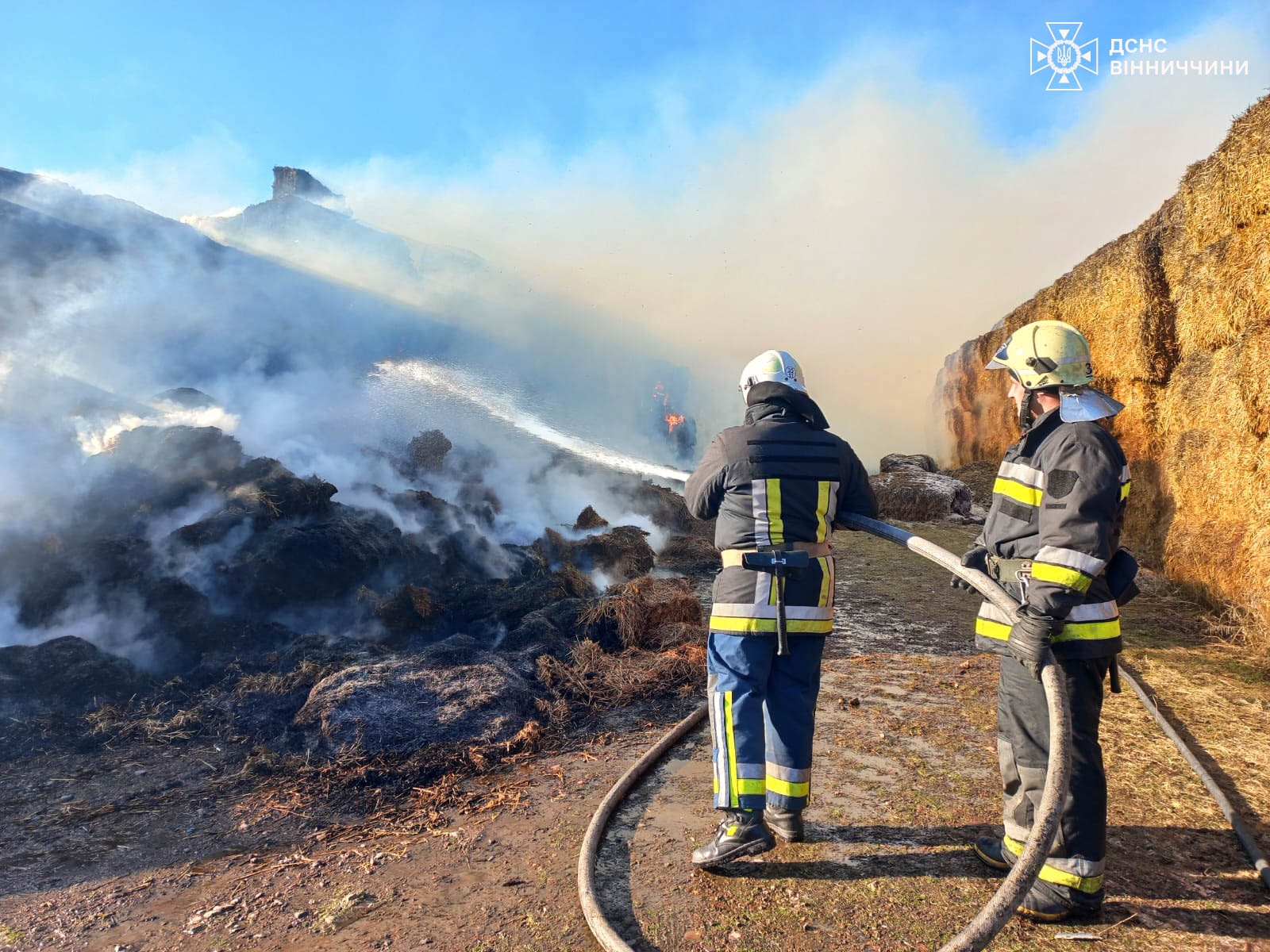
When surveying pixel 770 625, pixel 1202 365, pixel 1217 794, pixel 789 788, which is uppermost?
pixel 1202 365

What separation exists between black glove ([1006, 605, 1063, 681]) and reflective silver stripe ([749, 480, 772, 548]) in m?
1.11

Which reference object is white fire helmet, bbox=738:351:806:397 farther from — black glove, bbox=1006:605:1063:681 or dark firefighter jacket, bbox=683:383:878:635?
black glove, bbox=1006:605:1063:681

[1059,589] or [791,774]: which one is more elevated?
[1059,589]

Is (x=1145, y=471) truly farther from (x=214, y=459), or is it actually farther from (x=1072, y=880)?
(x=214, y=459)

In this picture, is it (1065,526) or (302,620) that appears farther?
(302,620)

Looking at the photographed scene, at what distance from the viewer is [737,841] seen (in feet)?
10.6

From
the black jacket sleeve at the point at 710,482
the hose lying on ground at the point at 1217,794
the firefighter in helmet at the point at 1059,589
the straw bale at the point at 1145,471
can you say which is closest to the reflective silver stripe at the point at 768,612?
the black jacket sleeve at the point at 710,482

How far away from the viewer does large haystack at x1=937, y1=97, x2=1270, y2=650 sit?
7316 millimetres

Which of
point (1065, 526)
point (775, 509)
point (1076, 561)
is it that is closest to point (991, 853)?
point (1076, 561)

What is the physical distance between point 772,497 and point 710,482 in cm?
33

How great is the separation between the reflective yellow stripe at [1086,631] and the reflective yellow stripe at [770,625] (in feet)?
3.09

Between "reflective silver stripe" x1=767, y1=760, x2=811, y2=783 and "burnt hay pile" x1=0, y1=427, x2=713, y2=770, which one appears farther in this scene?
"burnt hay pile" x1=0, y1=427, x2=713, y2=770

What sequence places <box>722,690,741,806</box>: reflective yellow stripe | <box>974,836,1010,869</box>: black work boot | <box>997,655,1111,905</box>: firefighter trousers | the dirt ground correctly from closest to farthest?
<box>997,655,1111,905</box>: firefighter trousers
the dirt ground
<box>974,836,1010,869</box>: black work boot
<box>722,690,741,806</box>: reflective yellow stripe

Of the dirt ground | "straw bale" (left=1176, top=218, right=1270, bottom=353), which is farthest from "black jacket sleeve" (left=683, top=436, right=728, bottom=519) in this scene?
"straw bale" (left=1176, top=218, right=1270, bottom=353)
